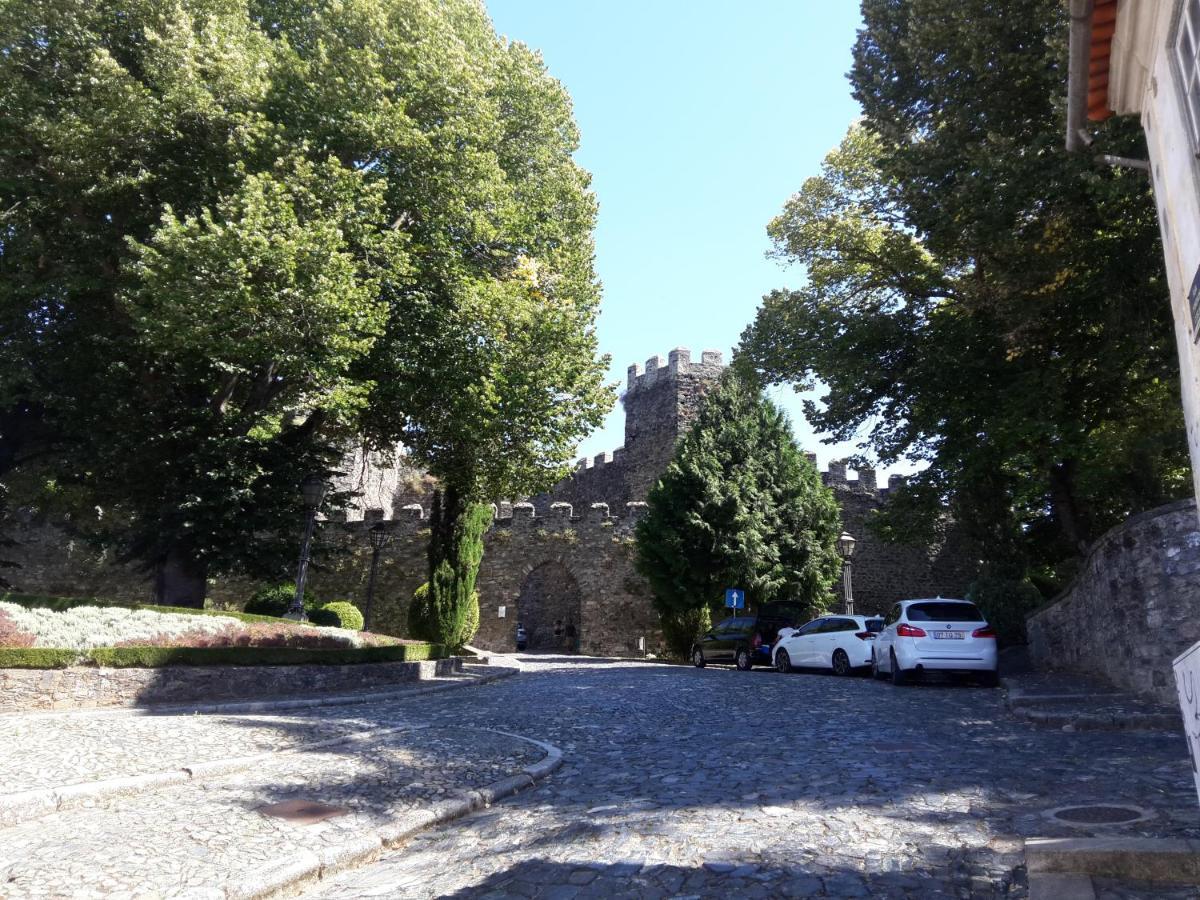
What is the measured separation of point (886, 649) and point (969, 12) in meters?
10.5

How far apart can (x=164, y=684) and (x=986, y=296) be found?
45.8ft

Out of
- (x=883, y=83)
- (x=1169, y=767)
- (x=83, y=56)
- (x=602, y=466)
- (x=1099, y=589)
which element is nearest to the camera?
(x=1169, y=767)

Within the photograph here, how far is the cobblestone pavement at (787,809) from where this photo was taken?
14.4 feet

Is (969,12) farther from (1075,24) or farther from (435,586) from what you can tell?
(435,586)

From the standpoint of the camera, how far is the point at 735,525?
26.9m

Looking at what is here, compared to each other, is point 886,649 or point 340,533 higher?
point 340,533

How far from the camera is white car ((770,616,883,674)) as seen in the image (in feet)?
58.0

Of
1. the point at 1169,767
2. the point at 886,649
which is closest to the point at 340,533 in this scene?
the point at 886,649

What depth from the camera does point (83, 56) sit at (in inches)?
583

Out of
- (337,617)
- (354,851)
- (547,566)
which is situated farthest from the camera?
(547,566)

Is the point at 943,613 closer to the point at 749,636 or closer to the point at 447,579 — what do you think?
the point at 749,636

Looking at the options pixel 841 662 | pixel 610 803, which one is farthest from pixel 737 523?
pixel 610 803

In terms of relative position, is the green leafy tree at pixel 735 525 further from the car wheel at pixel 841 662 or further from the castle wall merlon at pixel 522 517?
the car wheel at pixel 841 662

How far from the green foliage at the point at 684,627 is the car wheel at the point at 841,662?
29.8 feet
